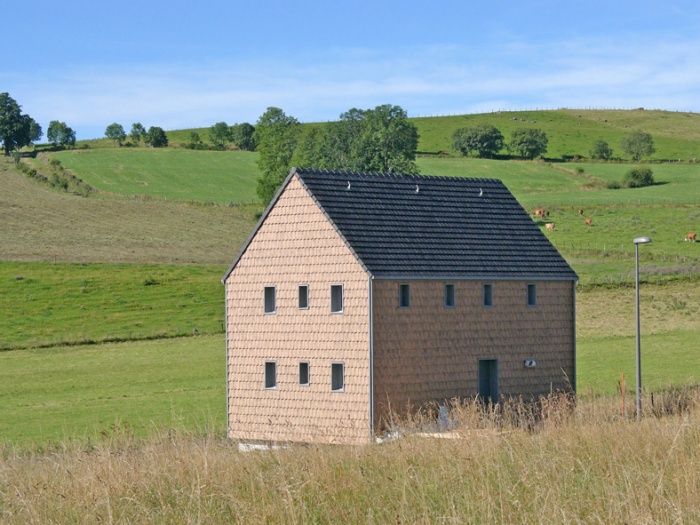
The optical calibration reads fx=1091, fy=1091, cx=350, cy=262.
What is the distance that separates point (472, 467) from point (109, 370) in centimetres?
4329

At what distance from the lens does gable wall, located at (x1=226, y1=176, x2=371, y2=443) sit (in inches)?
1398

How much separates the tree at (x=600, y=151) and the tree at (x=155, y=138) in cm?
6770

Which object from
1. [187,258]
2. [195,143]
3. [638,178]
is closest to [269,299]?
[187,258]

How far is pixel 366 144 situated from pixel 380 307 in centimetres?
6588

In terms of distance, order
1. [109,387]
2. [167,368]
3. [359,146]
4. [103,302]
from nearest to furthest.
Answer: [109,387] < [167,368] < [103,302] < [359,146]

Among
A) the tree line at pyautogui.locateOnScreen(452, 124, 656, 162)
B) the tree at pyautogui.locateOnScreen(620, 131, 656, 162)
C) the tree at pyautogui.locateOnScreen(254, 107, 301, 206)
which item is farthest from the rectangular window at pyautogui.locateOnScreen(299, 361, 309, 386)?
the tree at pyautogui.locateOnScreen(620, 131, 656, 162)

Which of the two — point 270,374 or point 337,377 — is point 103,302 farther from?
point 337,377

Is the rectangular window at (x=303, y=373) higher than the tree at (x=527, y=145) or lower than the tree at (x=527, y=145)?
lower

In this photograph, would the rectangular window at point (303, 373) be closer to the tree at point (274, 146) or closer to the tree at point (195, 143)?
the tree at point (274, 146)

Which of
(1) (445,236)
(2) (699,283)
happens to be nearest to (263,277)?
(1) (445,236)

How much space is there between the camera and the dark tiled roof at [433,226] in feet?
121

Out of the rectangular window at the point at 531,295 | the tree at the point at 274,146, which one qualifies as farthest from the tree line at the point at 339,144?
the rectangular window at the point at 531,295

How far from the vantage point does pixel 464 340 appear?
124ft

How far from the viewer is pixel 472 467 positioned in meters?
12.0
